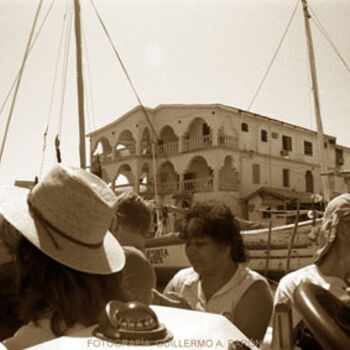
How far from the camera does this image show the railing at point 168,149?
3137 centimetres

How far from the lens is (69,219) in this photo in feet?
4.76

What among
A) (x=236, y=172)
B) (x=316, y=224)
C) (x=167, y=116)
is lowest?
(x=316, y=224)

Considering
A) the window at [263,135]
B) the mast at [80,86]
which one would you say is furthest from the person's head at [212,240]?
the window at [263,135]

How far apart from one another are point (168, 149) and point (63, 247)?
30.5 m

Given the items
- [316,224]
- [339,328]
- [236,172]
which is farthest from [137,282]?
[236,172]

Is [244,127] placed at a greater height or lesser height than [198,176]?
greater

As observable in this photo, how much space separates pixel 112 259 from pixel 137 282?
3.57 feet

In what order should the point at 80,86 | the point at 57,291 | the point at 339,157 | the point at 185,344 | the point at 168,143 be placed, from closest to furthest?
the point at 185,344, the point at 57,291, the point at 80,86, the point at 168,143, the point at 339,157

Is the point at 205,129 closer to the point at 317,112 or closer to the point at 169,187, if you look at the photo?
the point at 169,187

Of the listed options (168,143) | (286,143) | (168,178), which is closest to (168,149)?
(168,143)

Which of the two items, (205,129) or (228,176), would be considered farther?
(205,129)

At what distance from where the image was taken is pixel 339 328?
4.06 feet

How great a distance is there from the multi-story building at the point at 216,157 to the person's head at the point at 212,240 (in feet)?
80.9

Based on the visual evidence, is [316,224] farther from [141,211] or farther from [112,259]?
[112,259]
